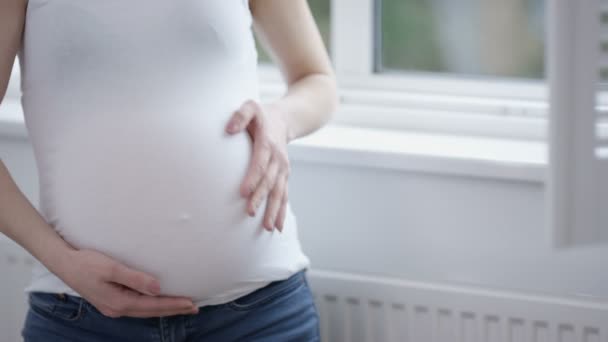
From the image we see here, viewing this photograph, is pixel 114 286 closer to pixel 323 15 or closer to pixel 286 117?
pixel 286 117

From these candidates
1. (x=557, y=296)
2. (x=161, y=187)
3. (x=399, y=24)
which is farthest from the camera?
(x=399, y=24)

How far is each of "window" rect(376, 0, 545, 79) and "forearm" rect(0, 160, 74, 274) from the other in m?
0.84

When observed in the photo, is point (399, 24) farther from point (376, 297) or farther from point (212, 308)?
point (212, 308)

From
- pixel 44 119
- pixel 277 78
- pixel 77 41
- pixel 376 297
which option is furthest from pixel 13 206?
pixel 277 78

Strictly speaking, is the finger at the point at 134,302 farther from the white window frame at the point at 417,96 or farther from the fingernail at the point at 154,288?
the white window frame at the point at 417,96

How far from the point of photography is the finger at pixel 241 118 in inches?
49.6

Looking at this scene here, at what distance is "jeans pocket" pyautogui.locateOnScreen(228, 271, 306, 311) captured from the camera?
131 cm

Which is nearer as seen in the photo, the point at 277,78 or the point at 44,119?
the point at 44,119

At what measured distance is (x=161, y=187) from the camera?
4.00 ft

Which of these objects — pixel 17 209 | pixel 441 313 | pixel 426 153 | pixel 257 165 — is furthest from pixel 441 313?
pixel 17 209

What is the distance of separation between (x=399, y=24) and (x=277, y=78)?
10.7 inches

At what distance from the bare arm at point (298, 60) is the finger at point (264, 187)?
0.35ft

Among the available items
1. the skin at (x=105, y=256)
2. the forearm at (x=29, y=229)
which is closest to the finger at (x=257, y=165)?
the skin at (x=105, y=256)

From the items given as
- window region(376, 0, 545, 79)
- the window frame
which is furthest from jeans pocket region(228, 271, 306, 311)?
window region(376, 0, 545, 79)
